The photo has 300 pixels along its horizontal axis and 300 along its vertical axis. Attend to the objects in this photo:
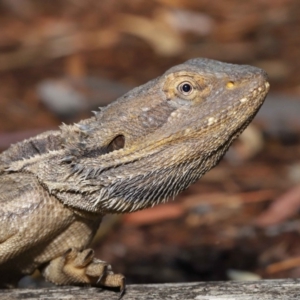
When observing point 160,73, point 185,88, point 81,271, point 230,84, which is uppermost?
point 160,73

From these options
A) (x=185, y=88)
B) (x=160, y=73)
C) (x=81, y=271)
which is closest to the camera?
(x=185, y=88)

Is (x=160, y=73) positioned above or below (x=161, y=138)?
above

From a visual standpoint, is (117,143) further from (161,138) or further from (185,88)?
(185,88)

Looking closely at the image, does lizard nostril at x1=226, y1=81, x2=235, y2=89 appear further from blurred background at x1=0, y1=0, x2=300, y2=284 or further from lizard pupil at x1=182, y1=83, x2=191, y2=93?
blurred background at x1=0, y1=0, x2=300, y2=284

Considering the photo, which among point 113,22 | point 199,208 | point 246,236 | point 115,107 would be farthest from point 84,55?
point 115,107

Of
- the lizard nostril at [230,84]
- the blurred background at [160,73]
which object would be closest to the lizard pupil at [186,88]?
the lizard nostril at [230,84]

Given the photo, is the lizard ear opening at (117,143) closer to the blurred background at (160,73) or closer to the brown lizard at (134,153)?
the brown lizard at (134,153)

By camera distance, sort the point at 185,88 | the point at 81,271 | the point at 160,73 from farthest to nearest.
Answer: the point at 160,73 < the point at 81,271 < the point at 185,88

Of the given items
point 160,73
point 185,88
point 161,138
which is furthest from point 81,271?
point 160,73
